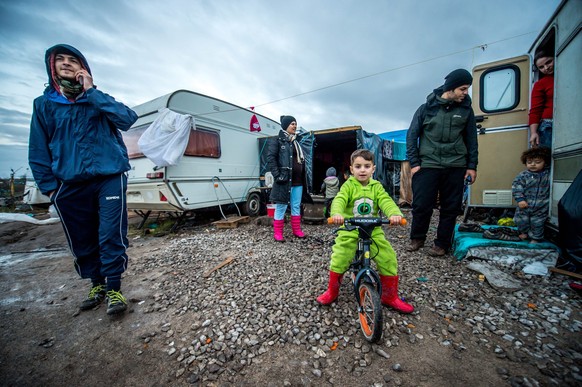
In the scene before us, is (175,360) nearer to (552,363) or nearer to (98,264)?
(98,264)

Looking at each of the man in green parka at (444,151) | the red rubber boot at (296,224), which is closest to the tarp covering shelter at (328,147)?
the red rubber boot at (296,224)

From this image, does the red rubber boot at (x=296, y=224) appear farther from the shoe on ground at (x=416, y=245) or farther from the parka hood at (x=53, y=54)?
Result: the parka hood at (x=53, y=54)

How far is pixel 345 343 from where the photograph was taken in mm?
1633

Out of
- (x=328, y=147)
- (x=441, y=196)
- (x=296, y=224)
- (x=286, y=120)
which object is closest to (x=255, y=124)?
(x=286, y=120)

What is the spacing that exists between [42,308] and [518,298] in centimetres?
486

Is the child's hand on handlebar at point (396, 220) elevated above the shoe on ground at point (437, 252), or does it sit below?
above

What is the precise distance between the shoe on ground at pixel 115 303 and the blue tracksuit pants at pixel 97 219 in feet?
0.24

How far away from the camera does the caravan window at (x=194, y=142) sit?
5.09 meters

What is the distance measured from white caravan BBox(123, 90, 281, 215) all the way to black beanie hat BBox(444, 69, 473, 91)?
4887mm

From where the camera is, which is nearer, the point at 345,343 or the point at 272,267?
the point at 345,343

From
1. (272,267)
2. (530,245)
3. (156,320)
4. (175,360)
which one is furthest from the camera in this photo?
(272,267)

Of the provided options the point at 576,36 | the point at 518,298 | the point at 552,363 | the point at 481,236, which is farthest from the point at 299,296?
the point at 576,36

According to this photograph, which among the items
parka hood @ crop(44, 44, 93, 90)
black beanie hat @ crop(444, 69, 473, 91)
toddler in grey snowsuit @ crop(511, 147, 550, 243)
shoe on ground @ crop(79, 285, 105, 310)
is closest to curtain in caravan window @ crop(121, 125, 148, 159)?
parka hood @ crop(44, 44, 93, 90)

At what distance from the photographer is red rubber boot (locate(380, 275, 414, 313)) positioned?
1902 mm
